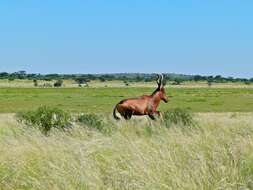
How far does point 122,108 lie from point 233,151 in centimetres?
1627

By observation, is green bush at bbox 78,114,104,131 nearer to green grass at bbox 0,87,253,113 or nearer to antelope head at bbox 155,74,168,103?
antelope head at bbox 155,74,168,103

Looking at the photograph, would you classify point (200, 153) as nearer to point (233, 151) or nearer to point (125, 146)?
point (233, 151)

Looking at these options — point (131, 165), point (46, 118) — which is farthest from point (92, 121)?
point (131, 165)

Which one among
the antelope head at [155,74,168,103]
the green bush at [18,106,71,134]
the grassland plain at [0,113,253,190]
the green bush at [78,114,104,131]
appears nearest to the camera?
the grassland plain at [0,113,253,190]

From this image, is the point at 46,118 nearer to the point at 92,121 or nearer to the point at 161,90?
the point at 92,121

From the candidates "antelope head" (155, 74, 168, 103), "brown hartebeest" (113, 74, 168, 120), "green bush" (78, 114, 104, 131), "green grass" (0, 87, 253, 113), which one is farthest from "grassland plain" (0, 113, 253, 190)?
"green grass" (0, 87, 253, 113)

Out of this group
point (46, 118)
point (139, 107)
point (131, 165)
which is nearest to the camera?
point (131, 165)

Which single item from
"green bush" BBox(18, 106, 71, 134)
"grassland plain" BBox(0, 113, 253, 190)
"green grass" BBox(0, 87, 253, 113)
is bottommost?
"green grass" BBox(0, 87, 253, 113)

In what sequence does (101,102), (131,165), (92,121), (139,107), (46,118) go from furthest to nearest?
(101,102) < (139,107) < (46,118) < (92,121) < (131,165)

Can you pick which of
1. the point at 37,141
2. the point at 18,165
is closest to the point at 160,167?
the point at 18,165

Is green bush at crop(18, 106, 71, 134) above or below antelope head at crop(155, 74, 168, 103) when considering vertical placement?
below

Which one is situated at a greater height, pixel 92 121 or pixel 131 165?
pixel 131 165

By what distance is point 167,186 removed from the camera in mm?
6652

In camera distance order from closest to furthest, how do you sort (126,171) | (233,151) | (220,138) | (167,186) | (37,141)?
1. (167,186)
2. (126,171)
3. (233,151)
4. (220,138)
5. (37,141)
